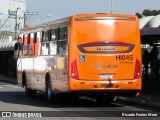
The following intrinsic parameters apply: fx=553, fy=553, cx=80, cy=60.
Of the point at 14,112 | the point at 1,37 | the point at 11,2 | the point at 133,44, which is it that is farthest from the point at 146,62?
the point at 11,2

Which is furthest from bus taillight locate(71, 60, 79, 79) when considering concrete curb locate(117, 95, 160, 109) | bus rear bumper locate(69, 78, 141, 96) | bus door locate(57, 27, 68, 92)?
concrete curb locate(117, 95, 160, 109)

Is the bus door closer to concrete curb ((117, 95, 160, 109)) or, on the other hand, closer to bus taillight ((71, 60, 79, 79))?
bus taillight ((71, 60, 79, 79))

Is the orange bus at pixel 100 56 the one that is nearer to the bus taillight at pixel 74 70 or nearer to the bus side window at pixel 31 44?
the bus taillight at pixel 74 70

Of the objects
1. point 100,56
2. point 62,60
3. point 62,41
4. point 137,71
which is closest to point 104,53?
point 100,56

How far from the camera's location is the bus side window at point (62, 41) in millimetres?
19000

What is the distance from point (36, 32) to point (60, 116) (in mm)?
8167

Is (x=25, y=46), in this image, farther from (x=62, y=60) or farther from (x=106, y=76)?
(x=106, y=76)

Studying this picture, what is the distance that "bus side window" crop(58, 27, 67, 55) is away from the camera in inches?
748

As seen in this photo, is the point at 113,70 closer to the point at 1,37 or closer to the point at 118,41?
the point at 118,41

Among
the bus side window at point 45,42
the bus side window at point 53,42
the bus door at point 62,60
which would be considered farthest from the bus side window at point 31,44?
the bus door at point 62,60

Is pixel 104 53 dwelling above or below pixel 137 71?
above

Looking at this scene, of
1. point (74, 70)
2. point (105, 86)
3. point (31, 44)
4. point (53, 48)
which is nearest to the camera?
point (74, 70)

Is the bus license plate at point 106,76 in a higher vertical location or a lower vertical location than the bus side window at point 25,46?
lower

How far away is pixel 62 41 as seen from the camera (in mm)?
19312
